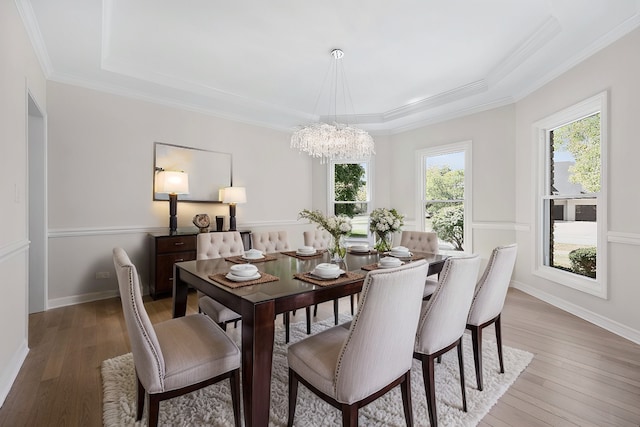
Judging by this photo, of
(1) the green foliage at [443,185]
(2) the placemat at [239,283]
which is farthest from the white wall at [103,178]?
(1) the green foliage at [443,185]

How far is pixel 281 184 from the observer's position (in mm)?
5590

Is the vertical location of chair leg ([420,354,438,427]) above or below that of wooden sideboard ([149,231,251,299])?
below

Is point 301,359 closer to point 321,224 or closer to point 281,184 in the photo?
point 321,224

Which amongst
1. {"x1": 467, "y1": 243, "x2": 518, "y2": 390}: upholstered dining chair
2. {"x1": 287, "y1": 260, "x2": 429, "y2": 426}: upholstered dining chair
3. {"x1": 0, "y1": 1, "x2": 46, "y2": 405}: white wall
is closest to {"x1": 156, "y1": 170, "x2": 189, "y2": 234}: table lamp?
{"x1": 0, "y1": 1, "x2": 46, "y2": 405}: white wall

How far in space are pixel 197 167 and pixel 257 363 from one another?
3661mm

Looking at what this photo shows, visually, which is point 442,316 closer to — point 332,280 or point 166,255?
point 332,280

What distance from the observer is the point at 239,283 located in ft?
6.04

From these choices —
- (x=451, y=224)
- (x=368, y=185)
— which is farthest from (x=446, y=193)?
(x=368, y=185)

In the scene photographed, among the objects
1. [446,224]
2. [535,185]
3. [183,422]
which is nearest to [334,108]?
[446,224]

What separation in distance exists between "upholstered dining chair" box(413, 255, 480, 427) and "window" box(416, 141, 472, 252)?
3525 millimetres

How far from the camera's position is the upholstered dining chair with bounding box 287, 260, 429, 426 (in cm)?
132

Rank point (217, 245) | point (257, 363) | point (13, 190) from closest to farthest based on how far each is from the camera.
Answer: point (257, 363), point (13, 190), point (217, 245)

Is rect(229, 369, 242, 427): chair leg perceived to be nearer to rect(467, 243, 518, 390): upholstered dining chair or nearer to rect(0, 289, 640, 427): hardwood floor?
rect(0, 289, 640, 427): hardwood floor

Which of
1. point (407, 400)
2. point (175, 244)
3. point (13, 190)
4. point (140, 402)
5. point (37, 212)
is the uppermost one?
point (13, 190)
